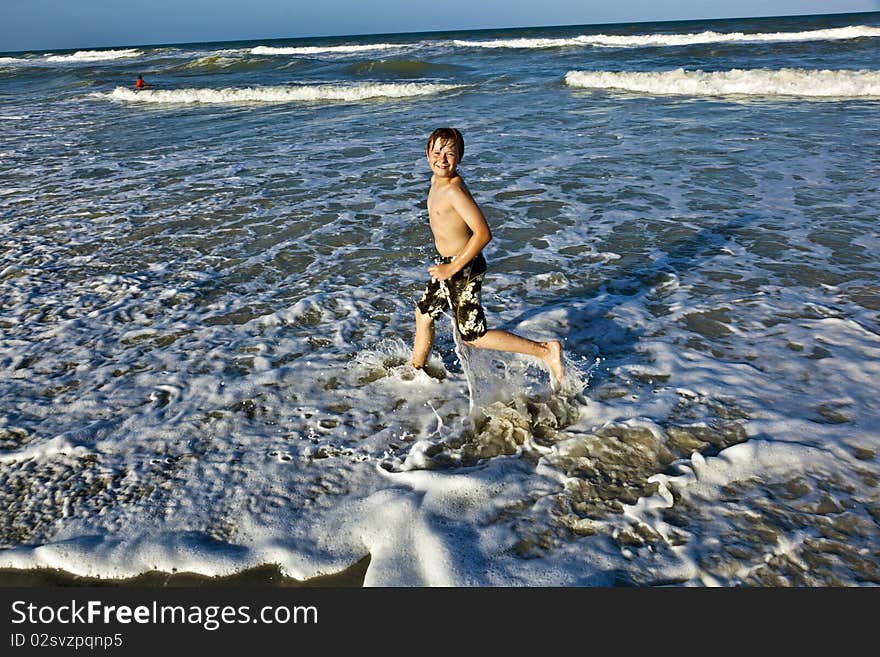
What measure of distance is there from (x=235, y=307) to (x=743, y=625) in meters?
4.07

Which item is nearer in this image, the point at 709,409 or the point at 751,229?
the point at 709,409

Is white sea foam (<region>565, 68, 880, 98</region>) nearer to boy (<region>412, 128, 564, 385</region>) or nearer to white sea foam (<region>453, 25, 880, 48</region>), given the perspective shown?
boy (<region>412, 128, 564, 385</region>)

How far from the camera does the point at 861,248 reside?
215 inches

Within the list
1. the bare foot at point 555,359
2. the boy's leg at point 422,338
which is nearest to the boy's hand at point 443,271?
the boy's leg at point 422,338

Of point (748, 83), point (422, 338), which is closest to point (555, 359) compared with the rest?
point (422, 338)

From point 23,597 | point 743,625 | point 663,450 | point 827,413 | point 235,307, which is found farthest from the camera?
point 235,307

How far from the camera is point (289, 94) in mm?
19891

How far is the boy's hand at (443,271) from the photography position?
3299 mm

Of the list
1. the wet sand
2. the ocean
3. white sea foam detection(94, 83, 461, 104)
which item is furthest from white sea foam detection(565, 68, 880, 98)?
the wet sand

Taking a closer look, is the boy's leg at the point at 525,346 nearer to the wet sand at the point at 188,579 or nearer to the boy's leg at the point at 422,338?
the boy's leg at the point at 422,338

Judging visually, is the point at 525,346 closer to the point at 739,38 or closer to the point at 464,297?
the point at 464,297

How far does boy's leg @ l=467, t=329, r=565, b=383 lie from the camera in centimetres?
355

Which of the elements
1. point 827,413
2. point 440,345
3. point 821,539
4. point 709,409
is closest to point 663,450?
point 709,409

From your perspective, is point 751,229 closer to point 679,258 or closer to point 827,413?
point 679,258
